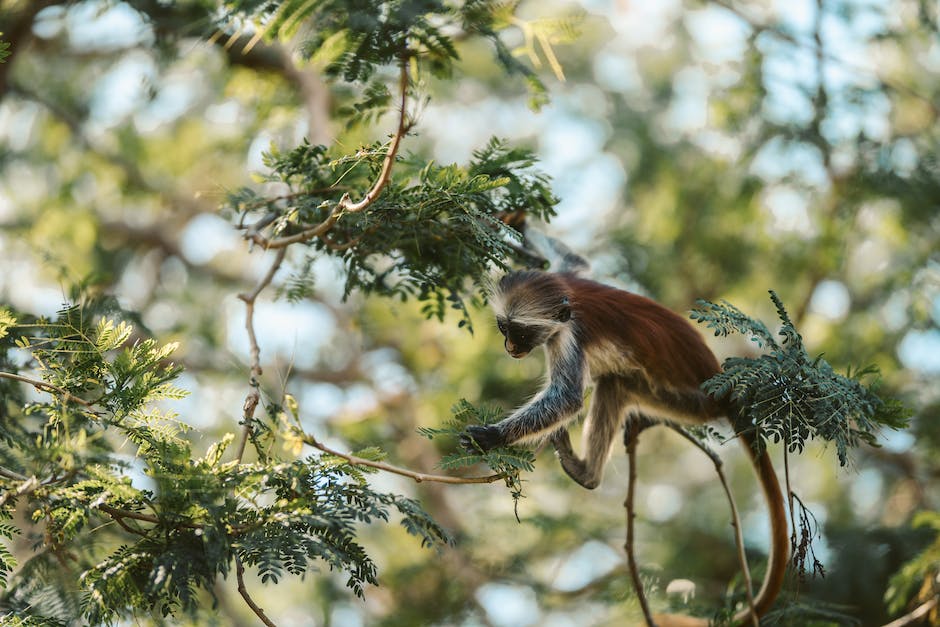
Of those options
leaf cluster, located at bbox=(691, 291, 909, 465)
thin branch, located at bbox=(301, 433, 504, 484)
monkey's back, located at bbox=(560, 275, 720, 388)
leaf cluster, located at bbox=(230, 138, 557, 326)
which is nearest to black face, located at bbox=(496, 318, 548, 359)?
monkey's back, located at bbox=(560, 275, 720, 388)

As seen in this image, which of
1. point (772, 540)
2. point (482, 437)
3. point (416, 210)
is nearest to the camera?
point (416, 210)

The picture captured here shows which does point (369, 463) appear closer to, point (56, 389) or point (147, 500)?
point (147, 500)

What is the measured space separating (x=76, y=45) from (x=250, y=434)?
7.47 meters

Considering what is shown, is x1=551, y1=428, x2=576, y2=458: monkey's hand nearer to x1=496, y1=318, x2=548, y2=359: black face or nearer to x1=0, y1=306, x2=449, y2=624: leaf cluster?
x1=496, y1=318, x2=548, y2=359: black face

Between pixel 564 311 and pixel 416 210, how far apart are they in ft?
4.29

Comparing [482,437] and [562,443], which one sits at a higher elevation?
[482,437]

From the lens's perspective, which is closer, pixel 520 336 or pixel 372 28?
pixel 372 28

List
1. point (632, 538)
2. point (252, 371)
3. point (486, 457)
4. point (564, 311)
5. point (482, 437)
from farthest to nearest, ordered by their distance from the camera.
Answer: point (564, 311), point (632, 538), point (482, 437), point (252, 371), point (486, 457)

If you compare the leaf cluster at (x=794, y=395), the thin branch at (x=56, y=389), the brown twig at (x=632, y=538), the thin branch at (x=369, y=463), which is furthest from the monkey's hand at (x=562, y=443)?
the thin branch at (x=56, y=389)

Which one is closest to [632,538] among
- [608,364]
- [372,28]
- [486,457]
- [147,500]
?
[608,364]

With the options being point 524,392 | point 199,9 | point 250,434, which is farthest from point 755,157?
point 250,434

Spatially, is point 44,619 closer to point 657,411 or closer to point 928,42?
point 657,411

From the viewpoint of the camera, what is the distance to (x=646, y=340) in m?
4.19

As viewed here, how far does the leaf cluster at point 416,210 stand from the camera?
2996 mm
